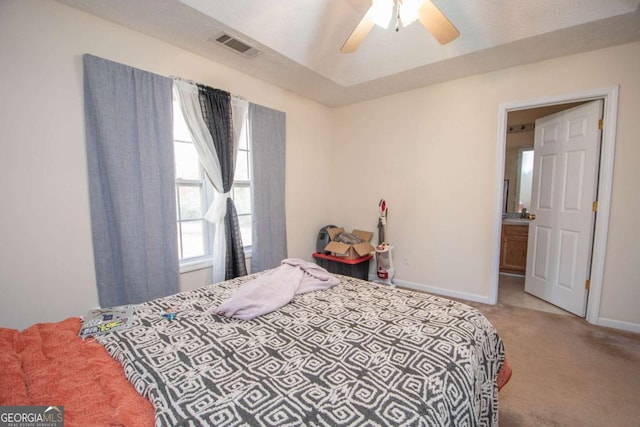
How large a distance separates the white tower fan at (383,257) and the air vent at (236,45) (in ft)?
7.40

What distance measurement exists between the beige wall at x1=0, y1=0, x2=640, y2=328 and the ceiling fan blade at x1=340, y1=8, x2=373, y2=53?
129 centimetres

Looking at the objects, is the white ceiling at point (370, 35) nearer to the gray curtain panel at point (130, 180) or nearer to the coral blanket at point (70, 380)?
the gray curtain panel at point (130, 180)

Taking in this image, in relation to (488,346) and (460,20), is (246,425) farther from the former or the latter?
(460,20)

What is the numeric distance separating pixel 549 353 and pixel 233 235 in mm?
2882

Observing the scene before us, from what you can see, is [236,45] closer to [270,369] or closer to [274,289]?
[274,289]

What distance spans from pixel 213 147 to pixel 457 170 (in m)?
2.67

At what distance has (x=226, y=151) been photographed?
2643mm

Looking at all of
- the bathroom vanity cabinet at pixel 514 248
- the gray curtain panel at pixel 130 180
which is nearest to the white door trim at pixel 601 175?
the bathroom vanity cabinet at pixel 514 248

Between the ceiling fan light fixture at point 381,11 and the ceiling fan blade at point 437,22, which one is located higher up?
the ceiling fan light fixture at point 381,11

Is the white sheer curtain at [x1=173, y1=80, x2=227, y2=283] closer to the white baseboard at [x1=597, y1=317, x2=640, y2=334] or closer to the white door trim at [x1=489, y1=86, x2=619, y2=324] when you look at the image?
the white door trim at [x1=489, y1=86, x2=619, y2=324]

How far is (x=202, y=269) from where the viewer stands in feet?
8.64

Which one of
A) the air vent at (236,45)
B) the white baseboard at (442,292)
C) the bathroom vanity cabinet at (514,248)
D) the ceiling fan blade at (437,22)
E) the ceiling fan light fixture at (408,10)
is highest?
the air vent at (236,45)

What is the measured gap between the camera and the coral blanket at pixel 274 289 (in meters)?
1.45

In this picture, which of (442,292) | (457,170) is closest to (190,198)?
(457,170)
